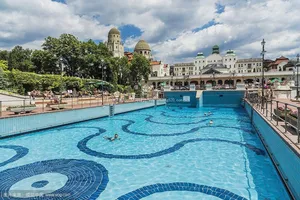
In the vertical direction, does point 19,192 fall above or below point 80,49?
below

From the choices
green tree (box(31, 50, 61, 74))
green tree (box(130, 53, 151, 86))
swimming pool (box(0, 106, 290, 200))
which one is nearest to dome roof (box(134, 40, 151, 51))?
green tree (box(130, 53, 151, 86))

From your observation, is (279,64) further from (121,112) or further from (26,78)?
(26,78)

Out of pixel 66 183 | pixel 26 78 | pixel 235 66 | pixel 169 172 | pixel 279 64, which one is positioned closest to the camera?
pixel 66 183

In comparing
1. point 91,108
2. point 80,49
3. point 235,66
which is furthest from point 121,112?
point 235,66

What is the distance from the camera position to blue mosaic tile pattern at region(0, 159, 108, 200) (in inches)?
194

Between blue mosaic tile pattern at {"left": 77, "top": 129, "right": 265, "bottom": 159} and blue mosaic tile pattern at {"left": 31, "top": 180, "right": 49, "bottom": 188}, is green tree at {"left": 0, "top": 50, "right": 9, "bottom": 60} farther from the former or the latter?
blue mosaic tile pattern at {"left": 31, "top": 180, "right": 49, "bottom": 188}

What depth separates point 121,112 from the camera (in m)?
19.8

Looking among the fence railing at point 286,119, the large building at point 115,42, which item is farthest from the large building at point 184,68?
the fence railing at point 286,119

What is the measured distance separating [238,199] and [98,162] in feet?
15.3

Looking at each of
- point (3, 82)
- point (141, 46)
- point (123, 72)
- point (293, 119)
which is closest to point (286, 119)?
point (293, 119)

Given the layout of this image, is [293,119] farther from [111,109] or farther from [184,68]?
[184,68]

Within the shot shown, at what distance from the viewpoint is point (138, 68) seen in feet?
174

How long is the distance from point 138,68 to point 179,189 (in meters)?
49.2

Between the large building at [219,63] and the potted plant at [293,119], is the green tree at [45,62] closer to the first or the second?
the potted plant at [293,119]
